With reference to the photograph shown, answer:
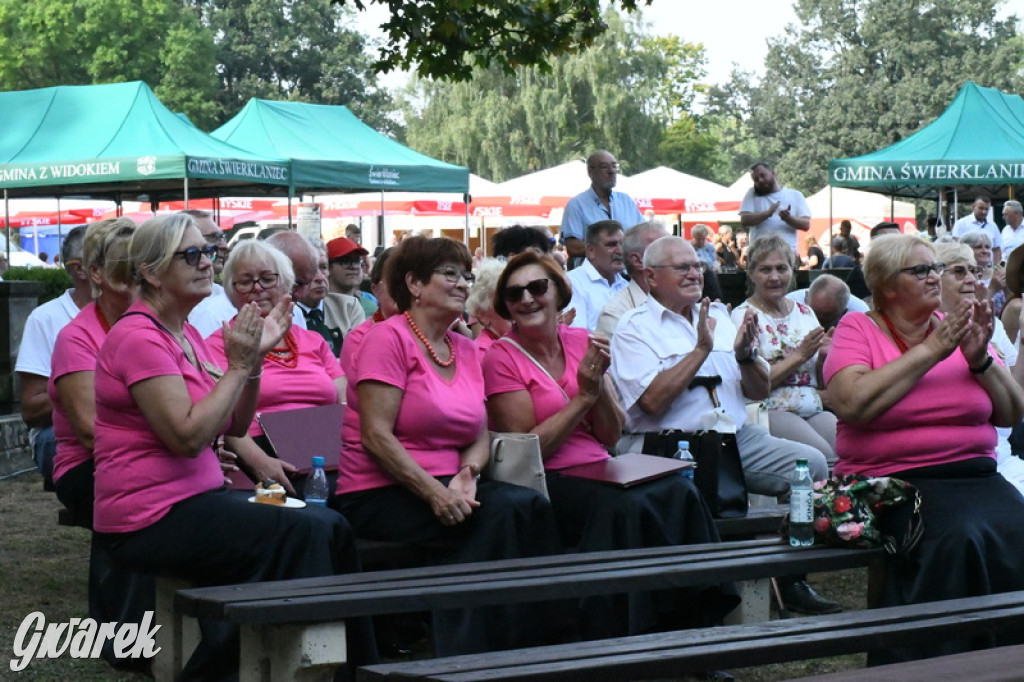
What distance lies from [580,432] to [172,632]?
5.74 feet

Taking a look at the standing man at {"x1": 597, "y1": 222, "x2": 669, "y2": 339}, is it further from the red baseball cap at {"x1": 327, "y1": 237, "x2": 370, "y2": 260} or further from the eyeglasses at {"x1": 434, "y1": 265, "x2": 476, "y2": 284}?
the eyeglasses at {"x1": 434, "y1": 265, "x2": 476, "y2": 284}

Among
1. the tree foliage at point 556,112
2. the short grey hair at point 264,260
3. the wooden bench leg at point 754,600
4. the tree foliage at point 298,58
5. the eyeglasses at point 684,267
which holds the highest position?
the tree foliage at point 298,58

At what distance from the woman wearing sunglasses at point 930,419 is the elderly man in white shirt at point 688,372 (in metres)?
0.97

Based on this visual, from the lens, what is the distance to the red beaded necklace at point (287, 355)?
5.74 metres

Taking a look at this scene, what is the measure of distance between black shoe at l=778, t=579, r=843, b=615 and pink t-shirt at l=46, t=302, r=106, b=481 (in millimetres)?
2976

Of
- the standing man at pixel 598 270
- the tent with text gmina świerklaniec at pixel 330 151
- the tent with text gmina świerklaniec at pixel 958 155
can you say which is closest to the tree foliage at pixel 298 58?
the tent with text gmina świerklaniec at pixel 330 151

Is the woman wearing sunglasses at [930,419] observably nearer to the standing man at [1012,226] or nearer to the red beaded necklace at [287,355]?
the red beaded necklace at [287,355]

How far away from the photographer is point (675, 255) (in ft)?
20.1

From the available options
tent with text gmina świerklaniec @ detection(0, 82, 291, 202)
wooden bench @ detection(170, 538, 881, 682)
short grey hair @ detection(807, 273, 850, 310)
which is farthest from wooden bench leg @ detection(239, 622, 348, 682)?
tent with text gmina świerklaniec @ detection(0, 82, 291, 202)

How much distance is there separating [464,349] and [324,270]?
2.06 meters

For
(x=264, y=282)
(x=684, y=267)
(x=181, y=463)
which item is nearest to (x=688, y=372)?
(x=684, y=267)

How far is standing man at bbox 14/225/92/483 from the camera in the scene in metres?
5.67

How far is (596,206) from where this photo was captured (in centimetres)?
1024

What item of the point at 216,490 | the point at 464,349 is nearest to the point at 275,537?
the point at 216,490
